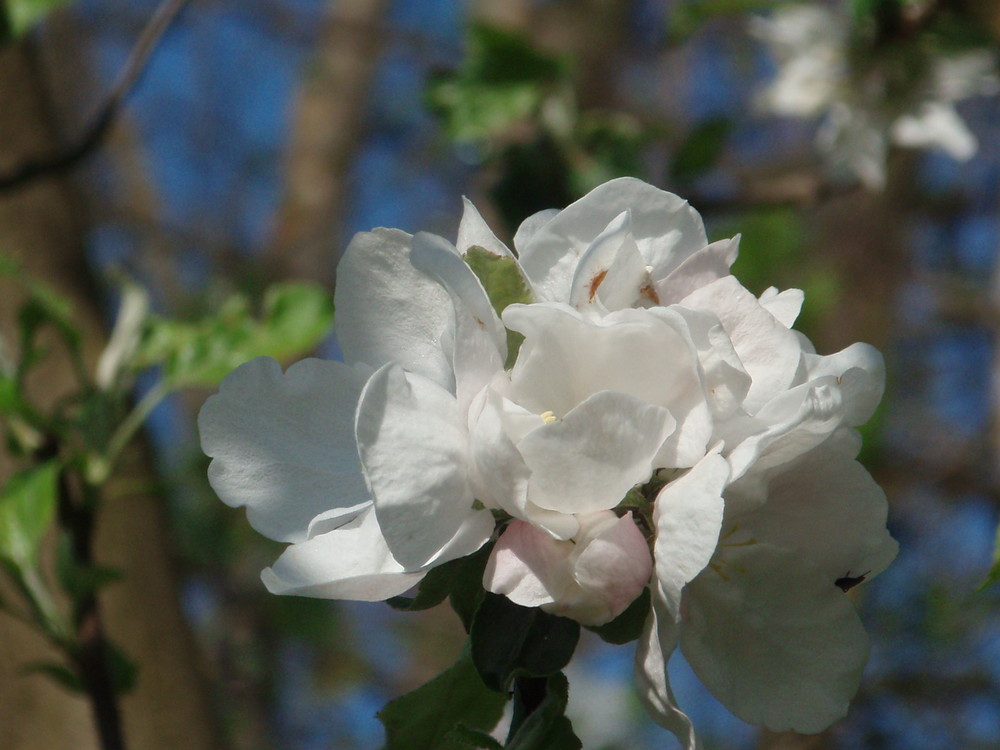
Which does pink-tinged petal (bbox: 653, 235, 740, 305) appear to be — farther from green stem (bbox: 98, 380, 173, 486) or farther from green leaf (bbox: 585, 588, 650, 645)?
green stem (bbox: 98, 380, 173, 486)

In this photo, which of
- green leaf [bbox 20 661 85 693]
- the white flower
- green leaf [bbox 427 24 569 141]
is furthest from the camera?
green leaf [bbox 427 24 569 141]

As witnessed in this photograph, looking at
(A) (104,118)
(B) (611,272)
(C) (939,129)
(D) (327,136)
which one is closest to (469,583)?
(B) (611,272)

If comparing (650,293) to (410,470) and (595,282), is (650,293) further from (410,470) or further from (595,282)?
(410,470)

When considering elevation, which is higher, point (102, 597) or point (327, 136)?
point (102, 597)

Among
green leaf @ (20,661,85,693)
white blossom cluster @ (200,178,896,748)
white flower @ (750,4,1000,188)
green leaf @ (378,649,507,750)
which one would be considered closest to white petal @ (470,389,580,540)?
white blossom cluster @ (200,178,896,748)

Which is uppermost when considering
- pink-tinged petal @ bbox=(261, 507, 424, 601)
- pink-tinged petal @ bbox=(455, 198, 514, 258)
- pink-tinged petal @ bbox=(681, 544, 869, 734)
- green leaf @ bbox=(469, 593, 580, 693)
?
pink-tinged petal @ bbox=(455, 198, 514, 258)
